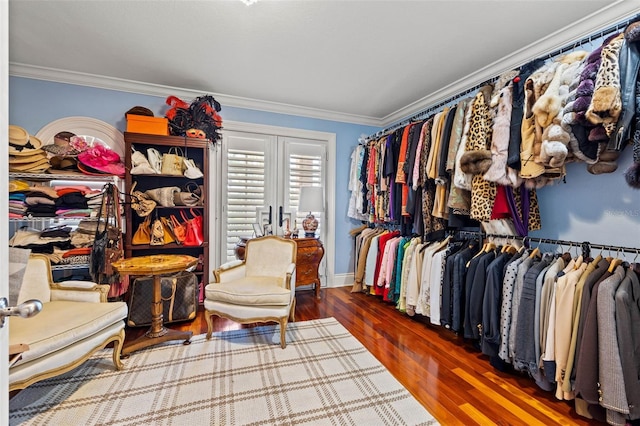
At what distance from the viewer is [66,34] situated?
225cm

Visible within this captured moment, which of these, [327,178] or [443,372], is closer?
[443,372]

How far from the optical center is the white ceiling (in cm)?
193

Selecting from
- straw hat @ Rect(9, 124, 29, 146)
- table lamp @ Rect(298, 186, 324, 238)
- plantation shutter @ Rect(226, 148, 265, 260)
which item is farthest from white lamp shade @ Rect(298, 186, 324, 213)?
straw hat @ Rect(9, 124, 29, 146)

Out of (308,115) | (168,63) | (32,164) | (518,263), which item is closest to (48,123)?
(32,164)

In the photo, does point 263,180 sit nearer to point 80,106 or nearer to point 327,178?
point 327,178

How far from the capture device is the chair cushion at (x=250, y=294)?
7.61ft

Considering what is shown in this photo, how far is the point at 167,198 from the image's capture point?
→ 303 centimetres

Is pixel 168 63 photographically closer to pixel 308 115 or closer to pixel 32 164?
pixel 32 164

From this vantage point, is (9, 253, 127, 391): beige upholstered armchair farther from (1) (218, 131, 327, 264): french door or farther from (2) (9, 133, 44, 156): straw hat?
(1) (218, 131, 327, 264): french door

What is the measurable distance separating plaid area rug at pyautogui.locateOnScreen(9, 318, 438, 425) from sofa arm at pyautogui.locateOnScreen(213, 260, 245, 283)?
1.87 ft

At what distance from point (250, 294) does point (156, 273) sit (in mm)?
723

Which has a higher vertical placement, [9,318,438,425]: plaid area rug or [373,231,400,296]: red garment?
[373,231,400,296]: red garment
